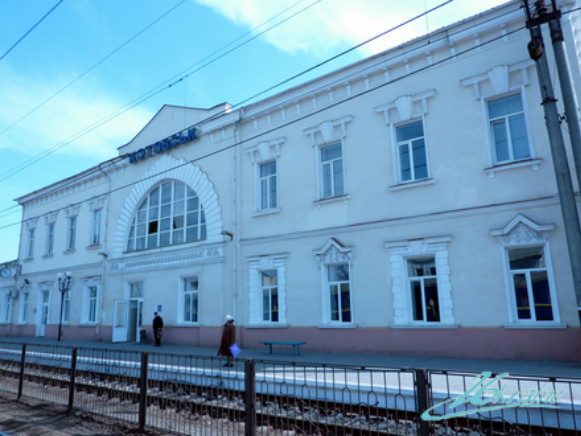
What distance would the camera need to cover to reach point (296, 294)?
15.4 m

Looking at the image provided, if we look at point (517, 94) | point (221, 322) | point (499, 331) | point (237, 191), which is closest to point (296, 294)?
point (221, 322)

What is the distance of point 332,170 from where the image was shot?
15430 millimetres

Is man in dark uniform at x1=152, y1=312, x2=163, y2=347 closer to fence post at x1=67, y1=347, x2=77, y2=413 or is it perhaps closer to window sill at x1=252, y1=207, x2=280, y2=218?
window sill at x1=252, y1=207, x2=280, y2=218

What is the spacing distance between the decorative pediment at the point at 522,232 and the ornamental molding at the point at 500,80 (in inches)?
141

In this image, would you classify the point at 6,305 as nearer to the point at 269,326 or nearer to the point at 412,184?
the point at 269,326

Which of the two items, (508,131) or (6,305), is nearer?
(508,131)

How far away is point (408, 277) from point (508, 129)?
500 centimetres

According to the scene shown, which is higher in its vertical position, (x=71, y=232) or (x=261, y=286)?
(x=71, y=232)

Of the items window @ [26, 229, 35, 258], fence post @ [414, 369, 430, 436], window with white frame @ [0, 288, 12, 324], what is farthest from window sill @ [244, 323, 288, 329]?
window with white frame @ [0, 288, 12, 324]

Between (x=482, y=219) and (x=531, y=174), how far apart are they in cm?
165

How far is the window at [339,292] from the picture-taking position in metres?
14.3

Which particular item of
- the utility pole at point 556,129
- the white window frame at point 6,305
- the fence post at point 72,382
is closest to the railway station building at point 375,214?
the utility pole at point 556,129

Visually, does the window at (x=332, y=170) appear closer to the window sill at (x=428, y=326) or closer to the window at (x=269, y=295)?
the window at (x=269, y=295)

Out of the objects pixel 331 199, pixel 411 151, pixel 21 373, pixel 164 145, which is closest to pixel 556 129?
pixel 411 151
